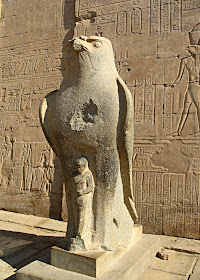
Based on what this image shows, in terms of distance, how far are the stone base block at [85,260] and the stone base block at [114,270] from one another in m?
0.04

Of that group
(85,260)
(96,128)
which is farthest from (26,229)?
(96,128)

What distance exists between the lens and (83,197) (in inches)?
102

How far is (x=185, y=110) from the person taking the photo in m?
4.51

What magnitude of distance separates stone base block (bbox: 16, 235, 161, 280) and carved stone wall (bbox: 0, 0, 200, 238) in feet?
5.40

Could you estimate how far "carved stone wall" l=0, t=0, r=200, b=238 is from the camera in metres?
4.46

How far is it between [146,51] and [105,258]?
3.66 metres

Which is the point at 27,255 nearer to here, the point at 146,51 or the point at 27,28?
Result: the point at 146,51

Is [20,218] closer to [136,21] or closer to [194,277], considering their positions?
[194,277]

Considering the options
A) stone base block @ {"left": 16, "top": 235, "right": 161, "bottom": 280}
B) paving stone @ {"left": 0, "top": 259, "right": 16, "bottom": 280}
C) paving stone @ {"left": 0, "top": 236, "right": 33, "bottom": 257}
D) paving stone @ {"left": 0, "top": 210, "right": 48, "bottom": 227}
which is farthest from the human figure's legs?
paving stone @ {"left": 0, "top": 259, "right": 16, "bottom": 280}

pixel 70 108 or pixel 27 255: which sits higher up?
pixel 70 108

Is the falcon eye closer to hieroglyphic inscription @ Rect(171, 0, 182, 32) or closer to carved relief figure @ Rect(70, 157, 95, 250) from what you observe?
carved relief figure @ Rect(70, 157, 95, 250)

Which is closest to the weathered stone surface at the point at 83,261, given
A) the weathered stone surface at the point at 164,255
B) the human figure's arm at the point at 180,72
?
the weathered stone surface at the point at 164,255

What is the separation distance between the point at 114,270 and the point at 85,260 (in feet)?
0.98

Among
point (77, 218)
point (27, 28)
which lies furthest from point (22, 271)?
point (27, 28)
